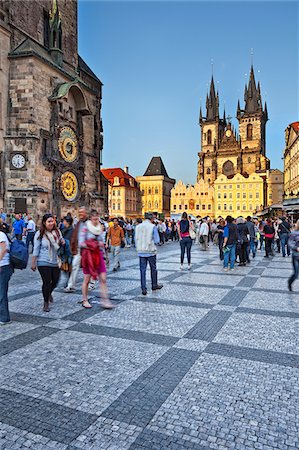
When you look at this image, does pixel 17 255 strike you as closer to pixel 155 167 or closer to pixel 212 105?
pixel 155 167

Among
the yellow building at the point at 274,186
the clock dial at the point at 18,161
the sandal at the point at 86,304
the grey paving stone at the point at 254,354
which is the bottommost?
the grey paving stone at the point at 254,354

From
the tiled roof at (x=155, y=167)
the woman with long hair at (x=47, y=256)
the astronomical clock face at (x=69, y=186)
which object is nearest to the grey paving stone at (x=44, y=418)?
the woman with long hair at (x=47, y=256)

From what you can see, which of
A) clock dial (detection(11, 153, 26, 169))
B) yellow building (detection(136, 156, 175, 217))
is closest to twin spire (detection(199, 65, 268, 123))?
yellow building (detection(136, 156, 175, 217))

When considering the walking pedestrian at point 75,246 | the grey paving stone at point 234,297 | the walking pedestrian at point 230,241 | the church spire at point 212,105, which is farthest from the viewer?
the church spire at point 212,105

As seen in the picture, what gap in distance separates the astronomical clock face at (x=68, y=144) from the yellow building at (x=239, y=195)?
3023 inches

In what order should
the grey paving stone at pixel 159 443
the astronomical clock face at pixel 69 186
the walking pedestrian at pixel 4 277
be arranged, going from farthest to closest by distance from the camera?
the astronomical clock face at pixel 69 186, the walking pedestrian at pixel 4 277, the grey paving stone at pixel 159 443

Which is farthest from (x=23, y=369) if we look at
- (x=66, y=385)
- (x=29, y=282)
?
(x=29, y=282)

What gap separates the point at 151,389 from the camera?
3.45 metres

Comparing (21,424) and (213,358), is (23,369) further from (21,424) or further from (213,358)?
(213,358)

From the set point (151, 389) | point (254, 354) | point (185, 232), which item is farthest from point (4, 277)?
point (185, 232)

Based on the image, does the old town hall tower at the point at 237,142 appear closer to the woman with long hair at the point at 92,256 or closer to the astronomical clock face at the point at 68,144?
the astronomical clock face at the point at 68,144

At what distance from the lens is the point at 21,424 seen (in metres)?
2.84

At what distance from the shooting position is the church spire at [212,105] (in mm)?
123000

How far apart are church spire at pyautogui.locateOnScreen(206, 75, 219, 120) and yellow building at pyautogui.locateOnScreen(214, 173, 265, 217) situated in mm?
32341
